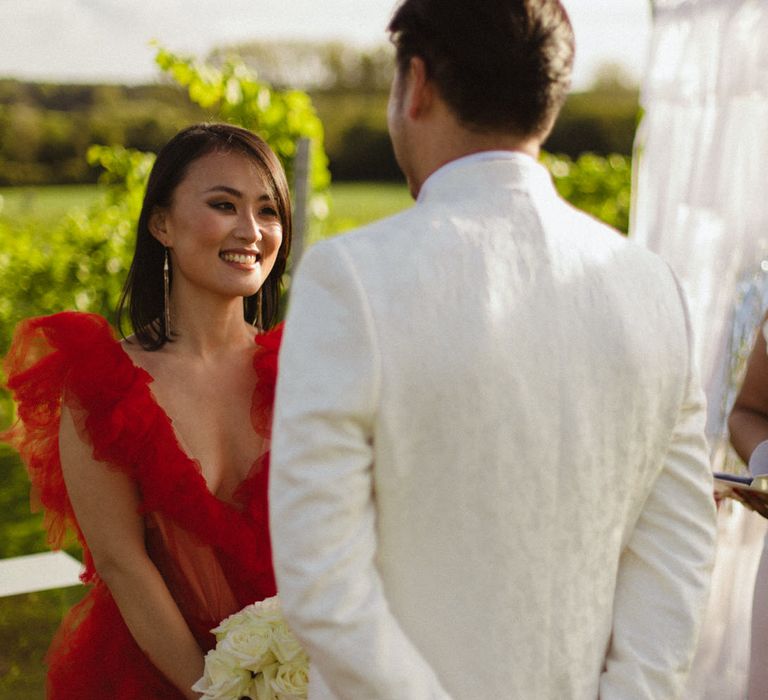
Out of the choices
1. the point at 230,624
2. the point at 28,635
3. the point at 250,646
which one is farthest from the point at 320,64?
the point at 250,646

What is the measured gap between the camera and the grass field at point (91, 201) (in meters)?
12.2

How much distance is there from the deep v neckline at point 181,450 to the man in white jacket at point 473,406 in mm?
727

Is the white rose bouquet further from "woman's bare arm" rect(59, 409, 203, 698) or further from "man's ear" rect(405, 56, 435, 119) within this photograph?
"man's ear" rect(405, 56, 435, 119)

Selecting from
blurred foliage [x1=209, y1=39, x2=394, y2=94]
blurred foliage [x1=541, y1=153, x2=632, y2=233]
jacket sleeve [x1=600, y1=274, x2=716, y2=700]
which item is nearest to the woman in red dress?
jacket sleeve [x1=600, y1=274, x2=716, y2=700]

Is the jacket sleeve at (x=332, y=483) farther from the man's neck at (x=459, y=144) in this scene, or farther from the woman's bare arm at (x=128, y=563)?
the woman's bare arm at (x=128, y=563)

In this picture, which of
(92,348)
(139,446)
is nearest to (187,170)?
(92,348)

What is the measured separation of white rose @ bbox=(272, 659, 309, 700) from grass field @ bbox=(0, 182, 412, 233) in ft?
22.6

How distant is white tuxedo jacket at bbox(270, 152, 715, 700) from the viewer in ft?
4.50

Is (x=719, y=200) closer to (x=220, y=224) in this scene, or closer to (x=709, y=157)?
(x=709, y=157)

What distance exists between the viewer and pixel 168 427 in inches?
85.9

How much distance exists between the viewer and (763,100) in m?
4.04

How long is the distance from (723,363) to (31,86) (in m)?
11.3

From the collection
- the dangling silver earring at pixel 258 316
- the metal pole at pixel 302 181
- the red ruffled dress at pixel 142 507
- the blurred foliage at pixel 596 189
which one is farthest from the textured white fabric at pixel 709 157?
the blurred foliage at pixel 596 189

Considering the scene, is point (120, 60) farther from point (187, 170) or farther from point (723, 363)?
point (187, 170)
